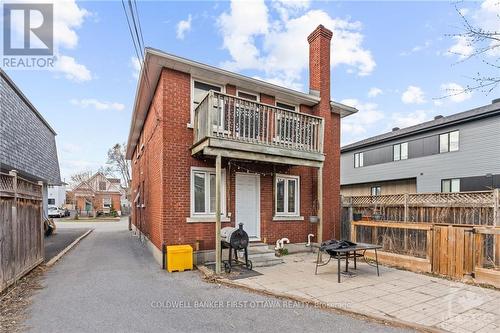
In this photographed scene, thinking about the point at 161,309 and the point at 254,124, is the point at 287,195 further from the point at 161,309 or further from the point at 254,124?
the point at 161,309

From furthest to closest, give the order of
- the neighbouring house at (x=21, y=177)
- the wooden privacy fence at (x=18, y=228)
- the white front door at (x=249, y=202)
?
the white front door at (x=249, y=202), the neighbouring house at (x=21, y=177), the wooden privacy fence at (x=18, y=228)

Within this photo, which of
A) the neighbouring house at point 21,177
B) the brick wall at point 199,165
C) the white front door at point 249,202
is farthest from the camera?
the white front door at point 249,202

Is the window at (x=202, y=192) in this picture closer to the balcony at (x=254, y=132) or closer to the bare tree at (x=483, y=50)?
the balcony at (x=254, y=132)

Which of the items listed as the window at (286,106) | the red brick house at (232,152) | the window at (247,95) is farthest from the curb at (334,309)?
the window at (286,106)

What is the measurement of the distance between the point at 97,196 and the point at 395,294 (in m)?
46.6

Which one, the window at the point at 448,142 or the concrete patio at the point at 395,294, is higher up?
the window at the point at 448,142

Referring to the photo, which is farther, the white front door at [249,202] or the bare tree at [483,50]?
the white front door at [249,202]

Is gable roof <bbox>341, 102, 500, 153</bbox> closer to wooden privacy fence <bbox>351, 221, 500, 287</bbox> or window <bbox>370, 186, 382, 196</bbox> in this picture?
window <bbox>370, 186, 382, 196</bbox>

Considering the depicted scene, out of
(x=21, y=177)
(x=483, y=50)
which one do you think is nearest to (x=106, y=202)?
(x=21, y=177)

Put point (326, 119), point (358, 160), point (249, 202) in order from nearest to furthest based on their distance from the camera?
point (249, 202) < point (326, 119) < point (358, 160)

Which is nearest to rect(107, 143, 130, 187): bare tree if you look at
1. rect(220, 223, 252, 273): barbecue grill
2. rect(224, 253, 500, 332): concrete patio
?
rect(220, 223, 252, 273): barbecue grill

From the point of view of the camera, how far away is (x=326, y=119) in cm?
1127

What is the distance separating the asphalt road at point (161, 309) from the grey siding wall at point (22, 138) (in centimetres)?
624

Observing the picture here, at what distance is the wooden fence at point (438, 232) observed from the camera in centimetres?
661
